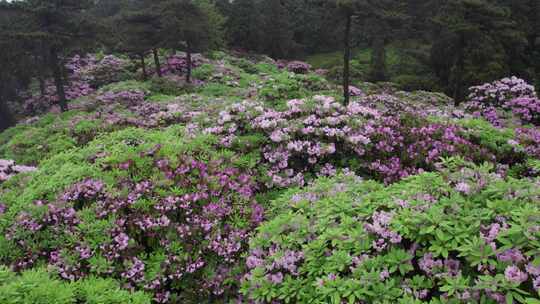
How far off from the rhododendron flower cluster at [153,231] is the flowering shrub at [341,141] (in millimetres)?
1222

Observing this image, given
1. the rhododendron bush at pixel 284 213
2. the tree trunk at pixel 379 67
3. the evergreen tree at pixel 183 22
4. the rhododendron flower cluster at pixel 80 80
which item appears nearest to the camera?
the rhododendron bush at pixel 284 213

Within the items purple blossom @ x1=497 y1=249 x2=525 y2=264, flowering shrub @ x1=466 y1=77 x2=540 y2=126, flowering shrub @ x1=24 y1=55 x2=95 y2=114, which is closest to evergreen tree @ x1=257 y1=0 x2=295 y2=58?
flowering shrub @ x1=24 y1=55 x2=95 y2=114

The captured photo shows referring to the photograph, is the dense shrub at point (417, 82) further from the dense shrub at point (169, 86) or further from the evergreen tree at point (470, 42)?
the dense shrub at point (169, 86)

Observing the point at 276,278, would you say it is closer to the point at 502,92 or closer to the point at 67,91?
the point at 502,92

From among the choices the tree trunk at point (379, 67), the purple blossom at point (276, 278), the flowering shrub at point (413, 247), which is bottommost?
the tree trunk at point (379, 67)

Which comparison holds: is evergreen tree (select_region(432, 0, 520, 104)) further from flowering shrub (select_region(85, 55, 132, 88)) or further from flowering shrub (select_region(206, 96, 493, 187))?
flowering shrub (select_region(85, 55, 132, 88))

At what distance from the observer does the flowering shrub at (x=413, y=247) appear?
3.10 meters

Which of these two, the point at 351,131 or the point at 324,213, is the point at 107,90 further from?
the point at 324,213

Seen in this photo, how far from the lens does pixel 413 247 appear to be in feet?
11.8

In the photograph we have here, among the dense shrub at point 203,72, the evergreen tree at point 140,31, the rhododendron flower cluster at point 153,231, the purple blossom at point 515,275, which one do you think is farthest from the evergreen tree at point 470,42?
the purple blossom at point 515,275

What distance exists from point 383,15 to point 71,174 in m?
15.7

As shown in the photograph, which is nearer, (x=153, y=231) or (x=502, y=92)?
(x=153, y=231)

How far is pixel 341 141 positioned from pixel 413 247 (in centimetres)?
394

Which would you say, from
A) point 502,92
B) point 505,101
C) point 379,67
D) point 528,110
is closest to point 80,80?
point 379,67
